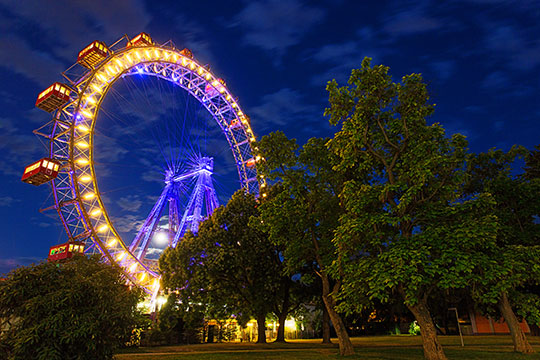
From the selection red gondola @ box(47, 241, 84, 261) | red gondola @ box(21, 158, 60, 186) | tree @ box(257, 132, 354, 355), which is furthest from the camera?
red gondola @ box(47, 241, 84, 261)

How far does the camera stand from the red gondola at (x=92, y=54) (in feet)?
106

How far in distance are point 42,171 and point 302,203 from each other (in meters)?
24.5

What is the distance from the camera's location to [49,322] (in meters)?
7.51

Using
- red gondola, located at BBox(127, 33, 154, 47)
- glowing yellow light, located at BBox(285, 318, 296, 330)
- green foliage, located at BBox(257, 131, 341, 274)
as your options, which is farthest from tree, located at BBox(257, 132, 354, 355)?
glowing yellow light, located at BBox(285, 318, 296, 330)

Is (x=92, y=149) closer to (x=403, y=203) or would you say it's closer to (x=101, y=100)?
(x=101, y=100)

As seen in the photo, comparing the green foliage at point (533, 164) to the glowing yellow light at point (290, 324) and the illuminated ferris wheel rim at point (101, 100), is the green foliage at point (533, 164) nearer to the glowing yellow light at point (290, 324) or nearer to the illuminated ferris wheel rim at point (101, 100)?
the illuminated ferris wheel rim at point (101, 100)

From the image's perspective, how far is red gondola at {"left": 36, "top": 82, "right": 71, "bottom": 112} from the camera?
3075 centimetres

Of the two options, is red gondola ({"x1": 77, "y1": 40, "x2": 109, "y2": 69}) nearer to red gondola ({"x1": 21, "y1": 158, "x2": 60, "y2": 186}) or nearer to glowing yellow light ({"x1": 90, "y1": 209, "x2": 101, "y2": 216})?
red gondola ({"x1": 21, "y1": 158, "x2": 60, "y2": 186})

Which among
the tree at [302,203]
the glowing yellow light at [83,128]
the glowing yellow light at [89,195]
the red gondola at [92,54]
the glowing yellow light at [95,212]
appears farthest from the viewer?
the red gondola at [92,54]

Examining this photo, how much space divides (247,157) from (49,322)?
125 feet

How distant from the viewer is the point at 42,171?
29047 millimetres

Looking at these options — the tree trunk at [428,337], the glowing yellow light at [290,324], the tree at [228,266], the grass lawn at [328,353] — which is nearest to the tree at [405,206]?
the tree trunk at [428,337]

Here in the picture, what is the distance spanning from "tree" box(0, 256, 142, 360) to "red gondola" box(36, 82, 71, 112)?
27.6m

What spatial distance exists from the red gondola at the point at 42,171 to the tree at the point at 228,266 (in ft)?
44.8
